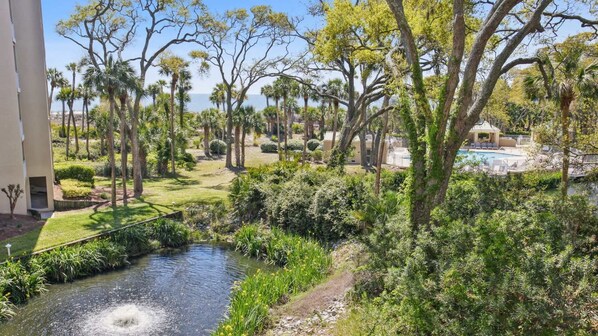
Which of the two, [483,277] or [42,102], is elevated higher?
[42,102]

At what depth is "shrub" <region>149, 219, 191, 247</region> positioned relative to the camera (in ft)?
60.8

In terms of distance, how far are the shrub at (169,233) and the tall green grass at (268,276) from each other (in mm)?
2528

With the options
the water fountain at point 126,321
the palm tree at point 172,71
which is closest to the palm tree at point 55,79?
the palm tree at point 172,71

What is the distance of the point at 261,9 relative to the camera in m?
32.3

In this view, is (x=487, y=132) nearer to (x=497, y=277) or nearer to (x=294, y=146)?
(x=294, y=146)

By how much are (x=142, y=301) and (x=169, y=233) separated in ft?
19.5

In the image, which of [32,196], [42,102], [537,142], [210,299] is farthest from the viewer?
[32,196]

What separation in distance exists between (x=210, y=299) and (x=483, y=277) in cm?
917

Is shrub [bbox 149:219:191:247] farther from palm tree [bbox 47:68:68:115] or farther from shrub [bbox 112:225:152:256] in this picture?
palm tree [bbox 47:68:68:115]

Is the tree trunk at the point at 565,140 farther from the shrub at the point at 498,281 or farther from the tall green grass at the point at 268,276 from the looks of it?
the tall green grass at the point at 268,276

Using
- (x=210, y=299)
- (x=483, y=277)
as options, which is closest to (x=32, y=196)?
(x=210, y=299)

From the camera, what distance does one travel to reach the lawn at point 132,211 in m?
15.6

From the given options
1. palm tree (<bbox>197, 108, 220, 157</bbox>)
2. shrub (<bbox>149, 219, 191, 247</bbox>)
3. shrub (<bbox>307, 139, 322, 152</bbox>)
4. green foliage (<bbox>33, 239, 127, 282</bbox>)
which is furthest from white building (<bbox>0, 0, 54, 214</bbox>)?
shrub (<bbox>307, 139, 322, 152</bbox>)

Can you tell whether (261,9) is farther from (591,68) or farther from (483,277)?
(483,277)
